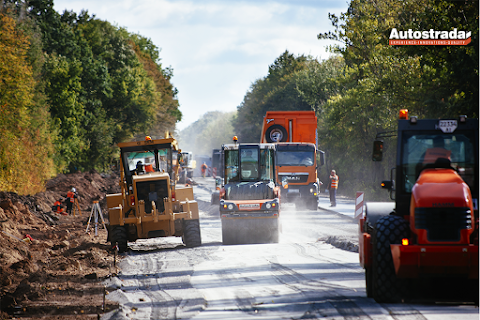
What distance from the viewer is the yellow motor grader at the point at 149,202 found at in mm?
14727

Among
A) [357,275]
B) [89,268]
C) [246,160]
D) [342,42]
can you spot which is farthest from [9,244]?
[342,42]

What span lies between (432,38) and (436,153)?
14.2m

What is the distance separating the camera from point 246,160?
17016 millimetres

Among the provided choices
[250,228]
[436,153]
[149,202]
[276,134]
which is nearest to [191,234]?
[149,202]

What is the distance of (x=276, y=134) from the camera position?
27.0 meters

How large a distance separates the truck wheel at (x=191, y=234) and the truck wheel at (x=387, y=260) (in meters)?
7.58

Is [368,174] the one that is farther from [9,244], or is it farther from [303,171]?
[9,244]

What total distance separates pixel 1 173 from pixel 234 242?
18338mm

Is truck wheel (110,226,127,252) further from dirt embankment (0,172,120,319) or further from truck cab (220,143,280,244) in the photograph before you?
truck cab (220,143,280,244)

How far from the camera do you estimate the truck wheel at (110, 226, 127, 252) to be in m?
14.7

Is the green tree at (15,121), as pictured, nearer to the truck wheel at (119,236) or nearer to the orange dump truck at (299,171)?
the orange dump truck at (299,171)

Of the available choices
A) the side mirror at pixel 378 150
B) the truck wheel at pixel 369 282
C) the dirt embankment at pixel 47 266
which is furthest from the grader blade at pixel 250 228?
the truck wheel at pixel 369 282

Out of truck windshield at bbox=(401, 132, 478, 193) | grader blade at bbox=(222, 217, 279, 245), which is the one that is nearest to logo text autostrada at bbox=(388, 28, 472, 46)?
grader blade at bbox=(222, 217, 279, 245)

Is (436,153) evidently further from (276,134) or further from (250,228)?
(276,134)
